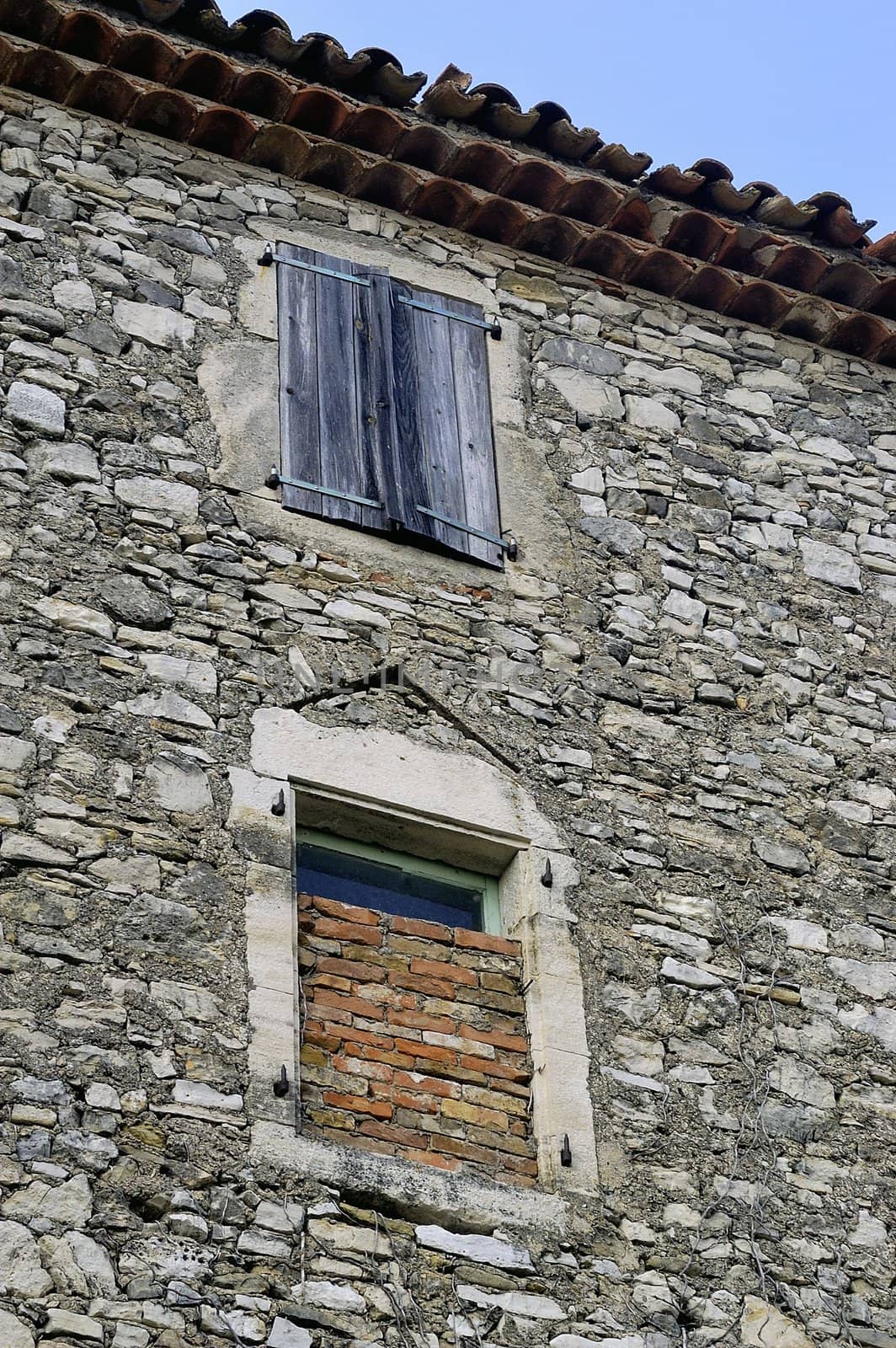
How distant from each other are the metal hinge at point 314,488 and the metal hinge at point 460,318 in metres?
1.05

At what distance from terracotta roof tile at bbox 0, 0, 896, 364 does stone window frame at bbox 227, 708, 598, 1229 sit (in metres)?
2.57

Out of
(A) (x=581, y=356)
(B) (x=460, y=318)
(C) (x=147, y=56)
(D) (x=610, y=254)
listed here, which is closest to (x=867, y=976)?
(A) (x=581, y=356)

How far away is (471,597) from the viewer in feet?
23.3

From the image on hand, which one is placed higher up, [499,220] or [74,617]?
[499,220]

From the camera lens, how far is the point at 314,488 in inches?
278

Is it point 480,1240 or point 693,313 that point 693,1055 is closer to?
point 480,1240

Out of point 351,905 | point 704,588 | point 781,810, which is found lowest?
point 351,905

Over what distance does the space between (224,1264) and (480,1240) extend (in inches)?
29.8

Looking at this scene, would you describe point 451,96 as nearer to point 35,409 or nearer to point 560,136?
point 560,136

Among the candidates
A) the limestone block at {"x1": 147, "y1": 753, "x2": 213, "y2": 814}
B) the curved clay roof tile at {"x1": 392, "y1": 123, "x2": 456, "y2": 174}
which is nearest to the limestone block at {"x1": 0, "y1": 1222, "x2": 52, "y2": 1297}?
the limestone block at {"x1": 147, "y1": 753, "x2": 213, "y2": 814}

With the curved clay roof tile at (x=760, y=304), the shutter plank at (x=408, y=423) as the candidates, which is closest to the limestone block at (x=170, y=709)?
the shutter plank at (x=408, y=423)

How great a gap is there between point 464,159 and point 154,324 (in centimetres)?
163

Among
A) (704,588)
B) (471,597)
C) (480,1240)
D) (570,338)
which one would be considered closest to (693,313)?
(570,338)

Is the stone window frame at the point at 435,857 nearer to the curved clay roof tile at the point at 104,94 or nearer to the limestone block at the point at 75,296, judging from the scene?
the limestone block at the point at 75,296
